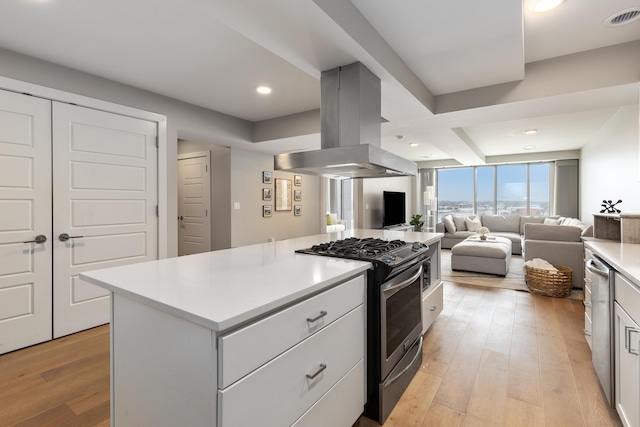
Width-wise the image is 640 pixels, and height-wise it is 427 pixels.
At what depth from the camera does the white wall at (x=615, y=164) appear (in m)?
3.52

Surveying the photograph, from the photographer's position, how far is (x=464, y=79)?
2812 mm

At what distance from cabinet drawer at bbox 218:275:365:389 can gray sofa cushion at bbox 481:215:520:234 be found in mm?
7914

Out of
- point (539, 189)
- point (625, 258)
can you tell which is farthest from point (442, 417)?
point (539, 189)

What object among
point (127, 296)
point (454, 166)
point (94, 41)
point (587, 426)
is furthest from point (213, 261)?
point (454, 166)

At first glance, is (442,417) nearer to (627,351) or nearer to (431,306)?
(627,351)

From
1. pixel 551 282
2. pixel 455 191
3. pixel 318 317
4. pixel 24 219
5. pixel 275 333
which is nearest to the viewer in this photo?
pixel 275 333

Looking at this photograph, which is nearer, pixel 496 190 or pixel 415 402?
pixel 415 402

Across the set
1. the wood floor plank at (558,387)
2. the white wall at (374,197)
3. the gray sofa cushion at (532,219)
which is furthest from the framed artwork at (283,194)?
the gray sofa cushion at (532,219)

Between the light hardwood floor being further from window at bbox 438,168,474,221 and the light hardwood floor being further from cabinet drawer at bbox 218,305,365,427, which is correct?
window at bbox 438,168,474,221

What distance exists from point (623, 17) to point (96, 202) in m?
4.36

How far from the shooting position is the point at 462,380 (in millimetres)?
2062

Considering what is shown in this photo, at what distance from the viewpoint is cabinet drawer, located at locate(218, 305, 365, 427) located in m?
0.94

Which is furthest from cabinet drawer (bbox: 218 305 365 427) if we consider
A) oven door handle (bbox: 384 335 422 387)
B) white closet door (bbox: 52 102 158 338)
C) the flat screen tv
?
the flat screen tv

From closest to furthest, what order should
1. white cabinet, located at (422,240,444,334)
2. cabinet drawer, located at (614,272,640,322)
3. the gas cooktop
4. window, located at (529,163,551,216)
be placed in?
cabinet drawer, located at (614,272,640,322), the gas cooktop, white cabinet, located at (422,240,444,334), window, located at (529,163,551,216)
